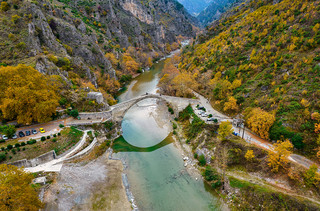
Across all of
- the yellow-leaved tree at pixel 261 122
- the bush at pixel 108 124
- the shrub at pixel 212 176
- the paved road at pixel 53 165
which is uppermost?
the bush at pixel 108 124

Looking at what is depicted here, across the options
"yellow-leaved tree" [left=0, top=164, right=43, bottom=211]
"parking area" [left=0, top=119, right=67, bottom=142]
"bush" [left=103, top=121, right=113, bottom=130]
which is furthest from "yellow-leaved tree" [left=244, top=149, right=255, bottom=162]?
"parking area" [left=0, top=119, right=67, bottom=142]

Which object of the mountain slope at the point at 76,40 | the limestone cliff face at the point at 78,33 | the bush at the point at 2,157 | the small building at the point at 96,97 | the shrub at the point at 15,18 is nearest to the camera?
the bush at the point at 2,157

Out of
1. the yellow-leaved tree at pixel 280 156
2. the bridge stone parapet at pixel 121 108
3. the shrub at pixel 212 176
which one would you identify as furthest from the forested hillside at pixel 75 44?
the yellow-leaved tree at pixel 280 156

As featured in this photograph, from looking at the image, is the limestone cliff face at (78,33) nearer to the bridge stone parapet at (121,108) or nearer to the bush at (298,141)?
the bridge stone parapet at (121,108)

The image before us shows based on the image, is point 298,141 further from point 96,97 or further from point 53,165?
point 96,97

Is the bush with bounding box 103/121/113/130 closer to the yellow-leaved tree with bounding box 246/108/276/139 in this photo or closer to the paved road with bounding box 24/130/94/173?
the paved road with bounding box 24/130/94/173
